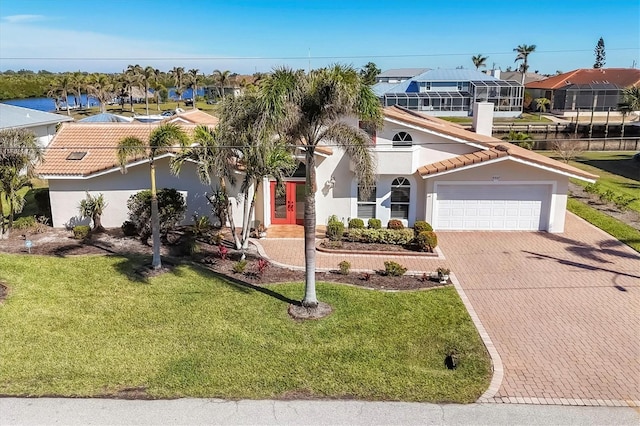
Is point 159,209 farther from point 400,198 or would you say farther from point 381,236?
point 400,198

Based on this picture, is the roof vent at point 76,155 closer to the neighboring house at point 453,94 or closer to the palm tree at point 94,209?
the palm tree at point 94,209

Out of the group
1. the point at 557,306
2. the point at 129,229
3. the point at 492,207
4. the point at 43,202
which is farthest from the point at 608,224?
the point at 43,202

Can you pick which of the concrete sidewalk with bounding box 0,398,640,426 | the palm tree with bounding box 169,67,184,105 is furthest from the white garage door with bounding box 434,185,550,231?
the palm tree with bounding box 169,67,184,105

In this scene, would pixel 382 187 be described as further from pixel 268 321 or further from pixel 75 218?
pixel 75 218

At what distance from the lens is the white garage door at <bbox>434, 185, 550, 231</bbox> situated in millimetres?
21406

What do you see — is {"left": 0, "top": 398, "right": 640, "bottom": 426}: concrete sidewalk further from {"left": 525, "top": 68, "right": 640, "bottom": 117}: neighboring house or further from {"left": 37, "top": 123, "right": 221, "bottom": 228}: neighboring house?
{"left": 525, "top": 68, "right": 640, "bottom": 117}: neighboring house

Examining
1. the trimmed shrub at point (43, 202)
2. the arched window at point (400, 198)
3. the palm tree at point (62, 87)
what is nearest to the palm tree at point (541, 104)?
the arched window at point (400, 198)

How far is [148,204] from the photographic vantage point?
19156 mm

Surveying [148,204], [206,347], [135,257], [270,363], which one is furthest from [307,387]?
[148,204]

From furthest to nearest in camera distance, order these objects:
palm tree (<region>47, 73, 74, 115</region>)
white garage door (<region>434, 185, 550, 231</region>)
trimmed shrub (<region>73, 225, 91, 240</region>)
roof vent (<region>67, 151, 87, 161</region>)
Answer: palm tree (<region>47, 73, 74, 115</region>)
roof vent (<region>67, 151, 87, 161</region>)
white garage door (<region>434, 185, 550, 231</region>)
trimmed shrub (<region>73, 225, 91, 240</region>)

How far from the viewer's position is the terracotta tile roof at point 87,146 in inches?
821

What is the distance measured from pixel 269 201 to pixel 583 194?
56.9 feet

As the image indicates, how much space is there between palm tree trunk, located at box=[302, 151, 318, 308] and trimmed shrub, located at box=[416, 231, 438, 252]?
6.40 meters

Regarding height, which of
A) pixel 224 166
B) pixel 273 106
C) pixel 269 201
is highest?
pixel 273 106
